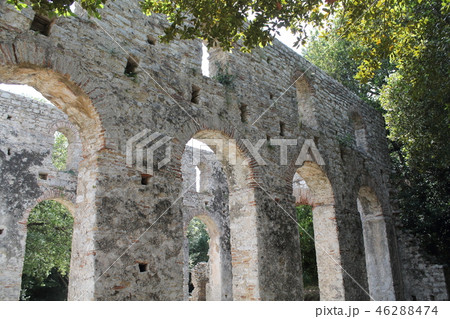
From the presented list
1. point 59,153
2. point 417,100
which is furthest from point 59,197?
point 59,153

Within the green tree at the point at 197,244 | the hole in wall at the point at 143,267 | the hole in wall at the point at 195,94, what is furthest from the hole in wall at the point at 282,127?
the green tree at the point at 197,244

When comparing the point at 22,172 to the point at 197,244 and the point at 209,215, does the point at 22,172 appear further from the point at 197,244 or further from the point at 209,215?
the point at 197,244

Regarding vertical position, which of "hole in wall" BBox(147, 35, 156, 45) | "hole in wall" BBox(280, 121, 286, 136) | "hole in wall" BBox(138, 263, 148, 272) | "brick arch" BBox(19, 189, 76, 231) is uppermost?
"hole in wall" BBox(147, 35, 156, 45)

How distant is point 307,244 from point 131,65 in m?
11.0

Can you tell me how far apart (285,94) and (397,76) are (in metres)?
3.47

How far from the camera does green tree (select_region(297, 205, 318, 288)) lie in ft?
48.8

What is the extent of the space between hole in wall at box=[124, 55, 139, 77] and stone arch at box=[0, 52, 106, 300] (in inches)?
36.1

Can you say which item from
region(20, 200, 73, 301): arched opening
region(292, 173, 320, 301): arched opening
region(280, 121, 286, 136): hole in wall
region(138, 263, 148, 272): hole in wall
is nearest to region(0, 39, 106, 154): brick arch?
region(138, 263, 148, 272): hole in wall

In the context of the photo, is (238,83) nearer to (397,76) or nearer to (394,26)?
(394,26)

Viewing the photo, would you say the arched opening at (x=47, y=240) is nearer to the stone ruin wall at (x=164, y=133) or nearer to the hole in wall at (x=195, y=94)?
the stone ruin wall at (x=164, y=133)

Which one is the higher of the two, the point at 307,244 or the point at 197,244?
the point at 197,244

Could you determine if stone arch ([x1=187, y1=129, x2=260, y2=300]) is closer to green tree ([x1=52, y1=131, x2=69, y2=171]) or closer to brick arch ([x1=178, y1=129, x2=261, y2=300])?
brick arch ([x1=178, y1=129, x2=261, y2=300])

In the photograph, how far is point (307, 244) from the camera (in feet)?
49.8

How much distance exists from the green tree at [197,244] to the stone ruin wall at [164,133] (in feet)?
56.0
